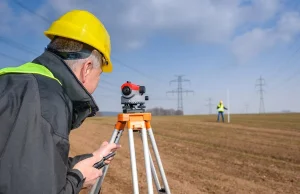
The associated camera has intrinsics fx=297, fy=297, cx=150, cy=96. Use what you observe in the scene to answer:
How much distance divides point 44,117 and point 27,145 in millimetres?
120

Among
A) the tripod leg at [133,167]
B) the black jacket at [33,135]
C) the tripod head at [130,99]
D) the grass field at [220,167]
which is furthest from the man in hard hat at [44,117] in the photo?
the grass field at [220,167]

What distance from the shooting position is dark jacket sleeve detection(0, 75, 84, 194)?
106 cm

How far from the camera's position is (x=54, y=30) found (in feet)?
5.41

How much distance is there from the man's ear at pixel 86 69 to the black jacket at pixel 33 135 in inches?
11.7

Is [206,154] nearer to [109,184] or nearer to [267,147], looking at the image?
[267,147]

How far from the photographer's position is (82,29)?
161 cm

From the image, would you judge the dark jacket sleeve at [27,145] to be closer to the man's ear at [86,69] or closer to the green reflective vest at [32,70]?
the green reflective vest at [32,70]

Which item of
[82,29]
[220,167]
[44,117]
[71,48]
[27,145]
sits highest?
[82,29]

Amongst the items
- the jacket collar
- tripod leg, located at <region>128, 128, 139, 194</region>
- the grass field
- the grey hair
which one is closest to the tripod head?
tripod leg, located at <region>128, 128, 139, 194</region>

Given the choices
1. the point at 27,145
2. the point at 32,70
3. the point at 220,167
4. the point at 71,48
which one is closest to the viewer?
the point at 27,145

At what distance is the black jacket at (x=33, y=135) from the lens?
41.9 inches

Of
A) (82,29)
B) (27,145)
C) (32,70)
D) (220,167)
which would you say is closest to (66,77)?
(32,70)

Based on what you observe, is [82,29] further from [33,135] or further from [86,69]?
[33,135]

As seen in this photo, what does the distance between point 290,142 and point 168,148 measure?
4.73 metres
